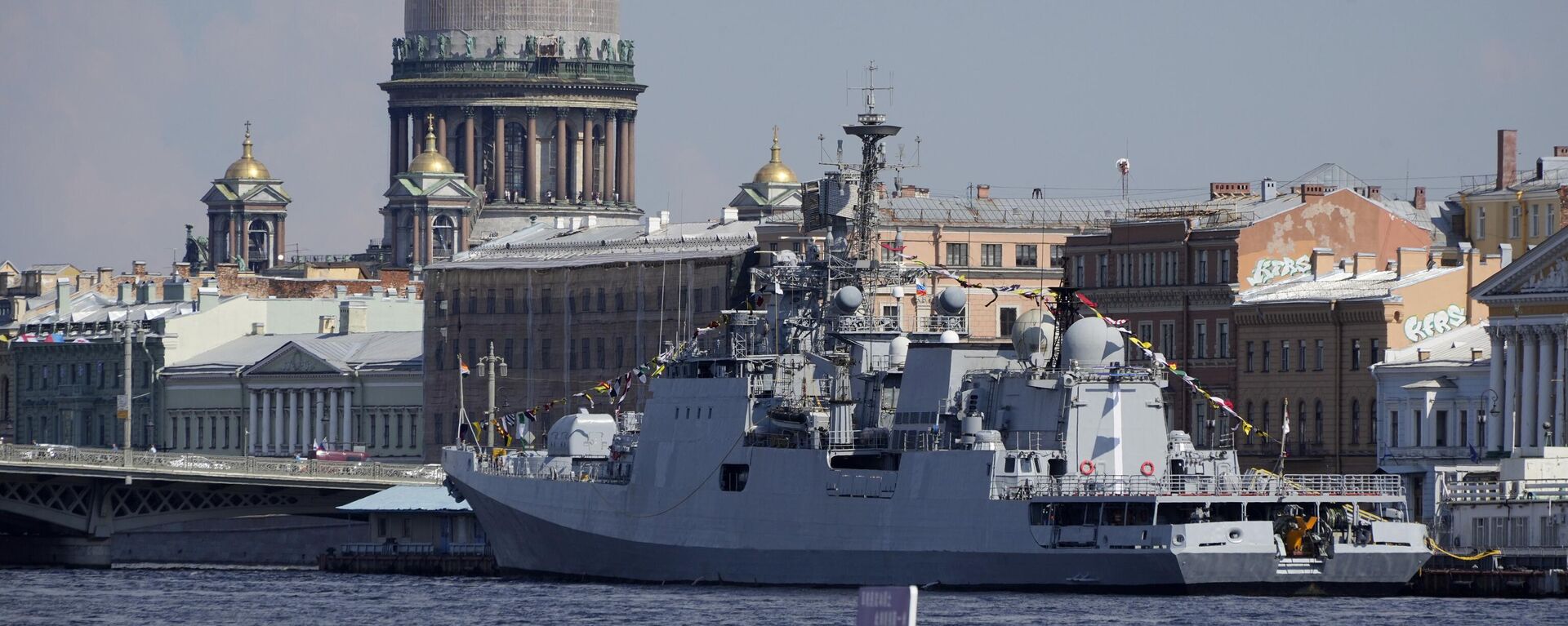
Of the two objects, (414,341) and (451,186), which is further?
(451,186)

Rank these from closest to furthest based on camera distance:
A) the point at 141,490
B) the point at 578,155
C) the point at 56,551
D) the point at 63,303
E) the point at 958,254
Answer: the point at 141,490 → the point at 56,551 → the point at 958,254 → the point at 63,303 → the point at 578,155

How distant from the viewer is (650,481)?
80438 millimetres

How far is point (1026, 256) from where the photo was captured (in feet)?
373

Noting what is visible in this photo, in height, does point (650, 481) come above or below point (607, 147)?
below

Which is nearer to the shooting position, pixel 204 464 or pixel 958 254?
pixel 204 464

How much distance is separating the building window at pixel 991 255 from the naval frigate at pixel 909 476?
2816cm

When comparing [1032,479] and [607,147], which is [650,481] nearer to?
[1032,479]

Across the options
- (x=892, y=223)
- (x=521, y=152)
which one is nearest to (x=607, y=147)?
(x=521, y=152)

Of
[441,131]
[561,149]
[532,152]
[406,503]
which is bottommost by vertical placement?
[406,503]

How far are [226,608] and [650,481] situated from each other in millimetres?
9714

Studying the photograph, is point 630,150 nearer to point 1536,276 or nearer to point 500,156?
point 500,156

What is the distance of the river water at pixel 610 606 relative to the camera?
63594 mm

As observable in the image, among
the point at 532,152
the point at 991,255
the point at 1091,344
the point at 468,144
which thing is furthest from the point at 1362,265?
the point at 468,144

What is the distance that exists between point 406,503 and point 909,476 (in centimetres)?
3019
